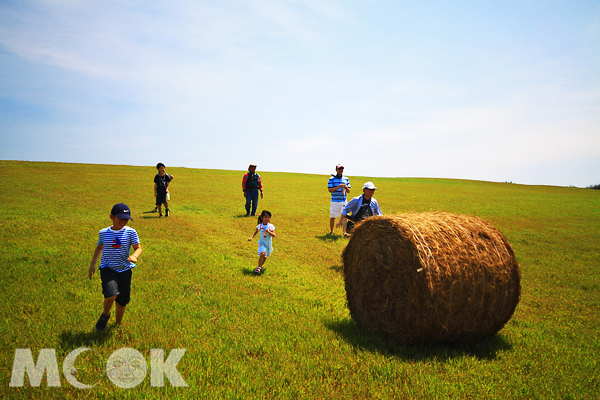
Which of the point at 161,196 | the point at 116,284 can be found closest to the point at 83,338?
the point at 116,284

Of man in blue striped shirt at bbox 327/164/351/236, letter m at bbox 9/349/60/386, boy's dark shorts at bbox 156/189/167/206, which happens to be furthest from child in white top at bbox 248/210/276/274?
boy's dark shorts at bbox 156/189/167/206

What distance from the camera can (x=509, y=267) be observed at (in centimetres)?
565

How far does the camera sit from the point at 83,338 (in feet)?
16.4

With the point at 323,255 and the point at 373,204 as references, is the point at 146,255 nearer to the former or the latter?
the point at 323,255

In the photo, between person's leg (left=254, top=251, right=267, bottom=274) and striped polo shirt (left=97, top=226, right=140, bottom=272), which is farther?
person's leg (left=254, top=251, right=267, bottom=274)

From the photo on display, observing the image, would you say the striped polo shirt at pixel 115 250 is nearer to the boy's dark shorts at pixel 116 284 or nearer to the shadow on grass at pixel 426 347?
the boy's dark shorts at pixel 116 284

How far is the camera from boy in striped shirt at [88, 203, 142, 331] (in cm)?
517

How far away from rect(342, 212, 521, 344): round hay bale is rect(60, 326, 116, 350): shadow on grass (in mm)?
4237

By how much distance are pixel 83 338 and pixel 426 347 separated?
5355mm

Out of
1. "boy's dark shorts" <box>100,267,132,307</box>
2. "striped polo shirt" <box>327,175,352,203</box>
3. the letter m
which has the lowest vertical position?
the letter m

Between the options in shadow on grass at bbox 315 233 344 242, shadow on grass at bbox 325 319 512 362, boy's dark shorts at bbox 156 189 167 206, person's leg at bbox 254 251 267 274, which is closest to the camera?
shadow on grass at bbox 325 319 512 362

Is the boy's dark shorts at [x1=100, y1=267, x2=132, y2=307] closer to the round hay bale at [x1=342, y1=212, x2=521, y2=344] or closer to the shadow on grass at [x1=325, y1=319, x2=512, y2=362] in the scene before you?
the shadow on grass at [x1=325, y1=319, x2=512, y2=362]

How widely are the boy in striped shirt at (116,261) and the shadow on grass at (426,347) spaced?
3544 mm

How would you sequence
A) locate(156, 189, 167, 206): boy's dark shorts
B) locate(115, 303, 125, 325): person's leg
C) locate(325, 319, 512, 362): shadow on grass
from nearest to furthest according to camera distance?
locate(325, 319, 512, 362): shadow on grass, locate(115, 303, 125, 325): person's leg, locate(156, 189, 167, 206): boy's dark shorts
